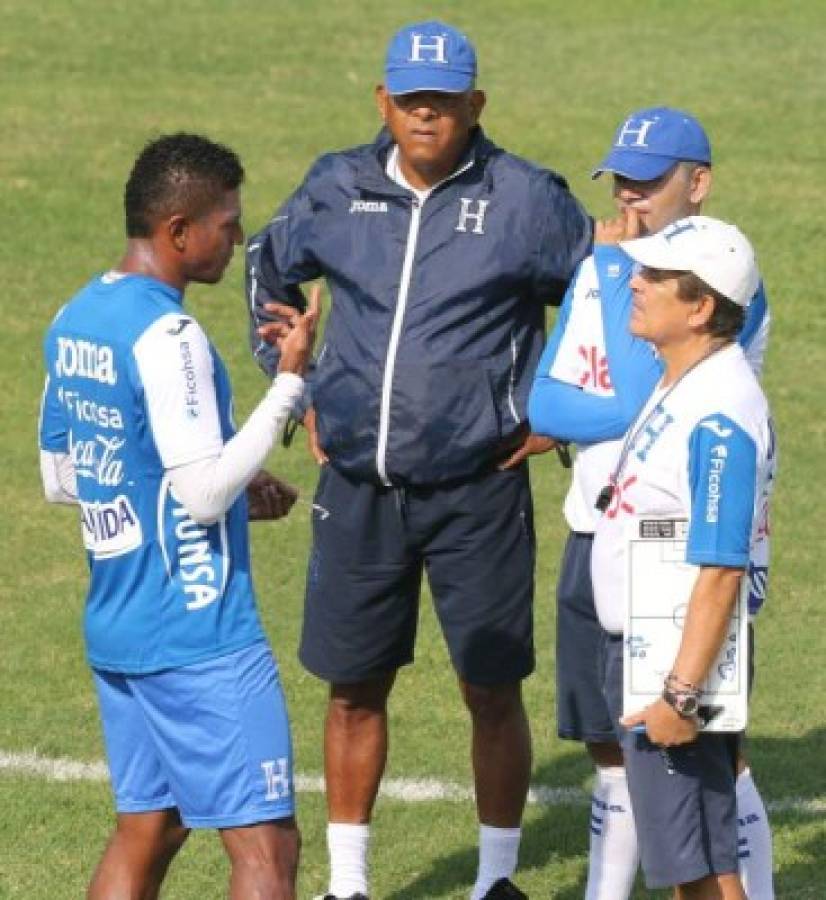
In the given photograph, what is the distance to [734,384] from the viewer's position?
20.2 feet

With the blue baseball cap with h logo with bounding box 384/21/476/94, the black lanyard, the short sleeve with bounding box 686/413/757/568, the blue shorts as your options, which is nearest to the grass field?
the blue shorts

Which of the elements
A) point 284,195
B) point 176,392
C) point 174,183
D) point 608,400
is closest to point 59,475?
point 176,392

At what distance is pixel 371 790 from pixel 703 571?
87.0 inches

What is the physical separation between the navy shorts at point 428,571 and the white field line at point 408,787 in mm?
875

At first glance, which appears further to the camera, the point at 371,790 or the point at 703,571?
the point at 371,790

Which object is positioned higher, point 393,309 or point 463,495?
point 393,309

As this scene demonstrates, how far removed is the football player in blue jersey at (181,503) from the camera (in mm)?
6293

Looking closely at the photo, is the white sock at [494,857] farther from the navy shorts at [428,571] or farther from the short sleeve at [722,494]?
the short sleeve at [722,494]

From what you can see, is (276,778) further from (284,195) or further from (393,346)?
(284,195)

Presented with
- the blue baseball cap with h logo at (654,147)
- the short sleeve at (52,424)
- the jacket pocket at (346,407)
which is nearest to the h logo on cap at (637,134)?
the blue baseball cap with h logo at (654,147)

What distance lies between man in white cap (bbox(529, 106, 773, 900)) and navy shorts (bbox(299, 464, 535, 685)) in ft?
1.44

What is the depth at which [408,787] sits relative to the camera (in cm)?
877

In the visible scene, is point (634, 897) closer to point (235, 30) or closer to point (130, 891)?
point (130, 891)

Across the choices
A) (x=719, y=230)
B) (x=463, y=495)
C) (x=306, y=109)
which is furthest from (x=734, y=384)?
(x=306, y=109)
